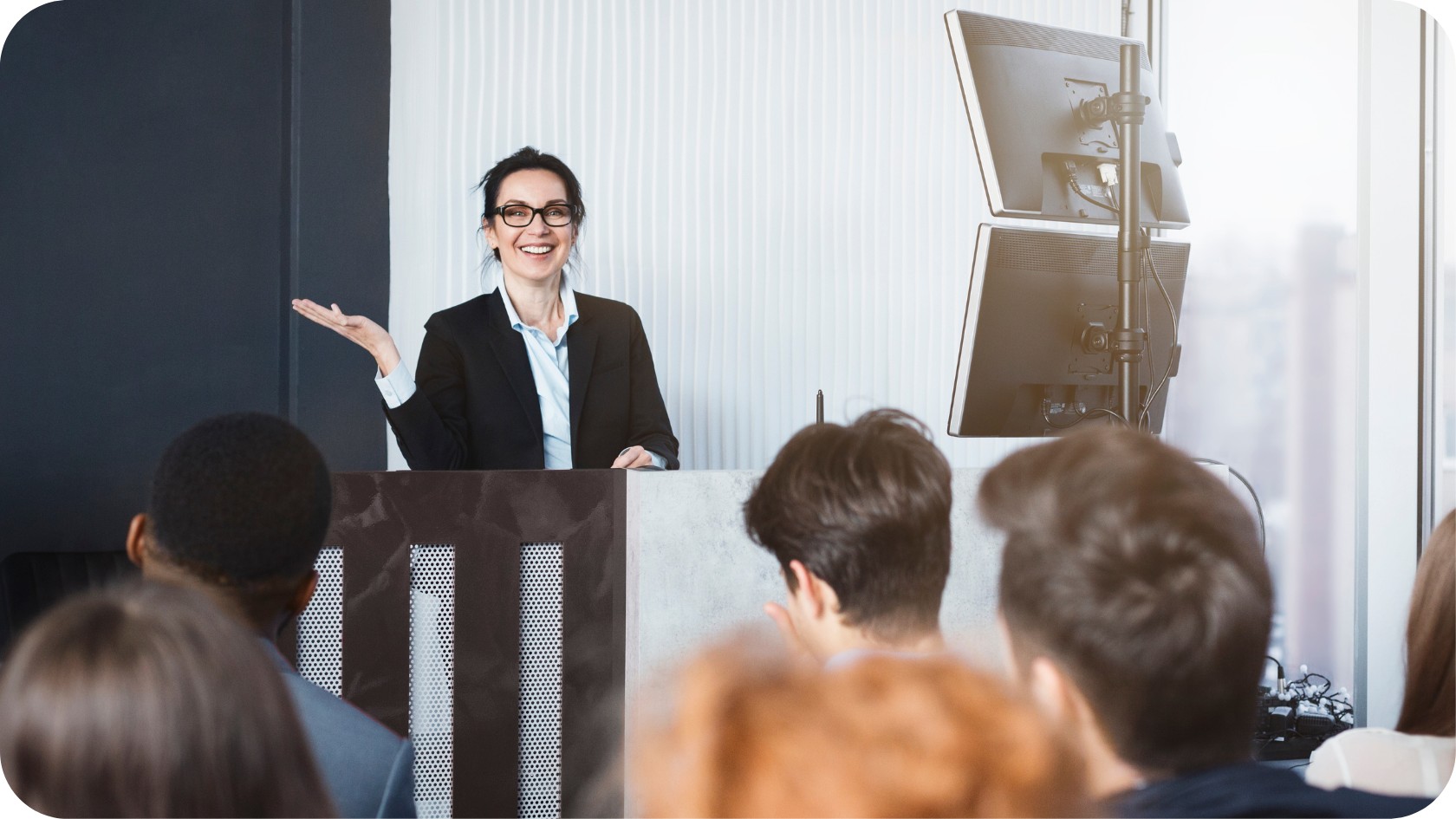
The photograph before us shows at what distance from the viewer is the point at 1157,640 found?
739mm

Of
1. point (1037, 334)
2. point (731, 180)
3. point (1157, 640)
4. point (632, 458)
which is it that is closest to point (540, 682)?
point (632, 458)

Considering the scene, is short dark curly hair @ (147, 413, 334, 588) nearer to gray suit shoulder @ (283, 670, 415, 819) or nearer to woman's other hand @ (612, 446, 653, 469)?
gray suit shoulder @ (283, 670, 415, 819)

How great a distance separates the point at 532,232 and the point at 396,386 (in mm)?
677

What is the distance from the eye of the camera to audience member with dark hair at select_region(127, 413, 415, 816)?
3.26 ft

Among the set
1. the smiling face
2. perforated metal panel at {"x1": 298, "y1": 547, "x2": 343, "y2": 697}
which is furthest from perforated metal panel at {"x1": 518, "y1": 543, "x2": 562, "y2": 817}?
the smiling face

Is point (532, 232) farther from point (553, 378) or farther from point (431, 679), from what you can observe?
point (431, 679)

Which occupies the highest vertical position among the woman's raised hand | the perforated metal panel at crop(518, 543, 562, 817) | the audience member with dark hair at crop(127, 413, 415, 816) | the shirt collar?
the shirt collar

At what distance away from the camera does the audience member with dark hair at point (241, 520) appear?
3.26 feet

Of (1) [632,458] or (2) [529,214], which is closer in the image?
(1) [632,458]

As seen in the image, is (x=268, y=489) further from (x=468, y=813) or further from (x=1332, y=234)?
(x=1332, y=234)

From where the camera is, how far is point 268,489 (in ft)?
3.34

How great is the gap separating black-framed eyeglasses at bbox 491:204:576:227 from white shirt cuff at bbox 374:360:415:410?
648mm

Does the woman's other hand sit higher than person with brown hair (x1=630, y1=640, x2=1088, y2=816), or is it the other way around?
the woman's other hand

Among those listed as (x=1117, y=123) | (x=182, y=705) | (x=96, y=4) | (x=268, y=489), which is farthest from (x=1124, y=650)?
(x=96, y=4)
